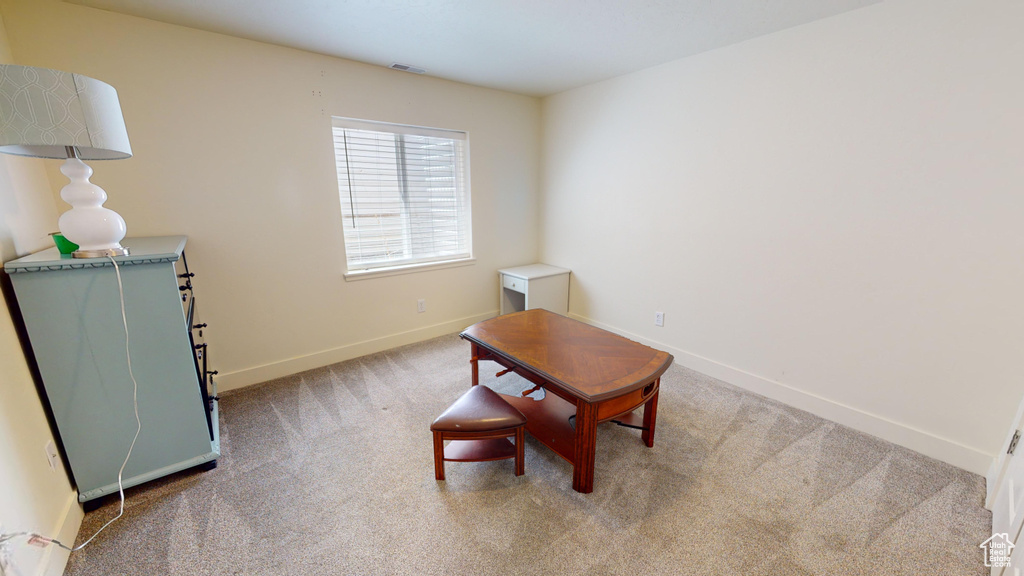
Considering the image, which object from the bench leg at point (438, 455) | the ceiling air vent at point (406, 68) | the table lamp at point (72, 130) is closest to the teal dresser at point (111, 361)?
the table lamp at point (72, 130)

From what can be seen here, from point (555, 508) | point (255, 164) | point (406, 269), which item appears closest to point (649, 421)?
point (555, 508)

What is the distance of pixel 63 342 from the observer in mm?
1438

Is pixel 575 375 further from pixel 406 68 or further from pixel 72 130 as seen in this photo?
pixel 406 68

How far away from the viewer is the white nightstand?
11.6 ft

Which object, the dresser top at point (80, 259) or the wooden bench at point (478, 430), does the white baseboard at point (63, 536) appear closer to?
the dresser top at point (80, 259)

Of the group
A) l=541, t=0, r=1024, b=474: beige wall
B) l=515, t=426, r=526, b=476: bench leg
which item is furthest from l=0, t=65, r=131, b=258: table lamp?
l=541, t=0, r=1024, b=474: beige wall

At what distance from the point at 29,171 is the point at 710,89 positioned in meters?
3.79

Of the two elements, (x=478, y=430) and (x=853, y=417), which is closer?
(x=478, y=430)

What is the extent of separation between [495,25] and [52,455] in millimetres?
2838

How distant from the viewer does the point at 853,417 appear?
2.15m

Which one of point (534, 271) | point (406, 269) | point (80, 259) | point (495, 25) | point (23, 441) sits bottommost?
point (23, 441)

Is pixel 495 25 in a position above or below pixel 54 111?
above

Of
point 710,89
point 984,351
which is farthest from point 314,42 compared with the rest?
point 984,351

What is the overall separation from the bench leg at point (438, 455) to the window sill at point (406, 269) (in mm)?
1754
